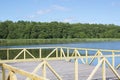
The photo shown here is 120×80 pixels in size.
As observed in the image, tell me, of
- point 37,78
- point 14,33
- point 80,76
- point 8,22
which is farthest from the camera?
point 8,22

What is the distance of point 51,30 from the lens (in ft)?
306

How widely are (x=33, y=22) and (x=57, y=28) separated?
10.3 m

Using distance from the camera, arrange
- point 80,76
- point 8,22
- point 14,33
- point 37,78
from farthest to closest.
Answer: point 8,22
point 14,33
point 80,76
point 37,78

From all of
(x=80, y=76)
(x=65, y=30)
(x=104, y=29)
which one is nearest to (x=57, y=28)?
(x=65, y=30)

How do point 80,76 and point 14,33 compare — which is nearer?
point 80,76

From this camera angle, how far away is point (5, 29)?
300 feet

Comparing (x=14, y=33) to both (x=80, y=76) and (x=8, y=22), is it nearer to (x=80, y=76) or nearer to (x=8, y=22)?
(x=8, y=22)

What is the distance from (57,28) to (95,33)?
1337 cm

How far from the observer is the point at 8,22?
319 ft

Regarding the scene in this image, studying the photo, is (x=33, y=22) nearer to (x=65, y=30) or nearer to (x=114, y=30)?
(x=65, y=30)

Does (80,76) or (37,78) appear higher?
(37,78)

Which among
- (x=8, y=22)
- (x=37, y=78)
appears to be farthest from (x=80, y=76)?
(x=8, y=22)

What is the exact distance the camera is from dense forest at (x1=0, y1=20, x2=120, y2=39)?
9044 cm

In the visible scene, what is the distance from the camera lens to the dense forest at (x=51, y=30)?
90.4m
